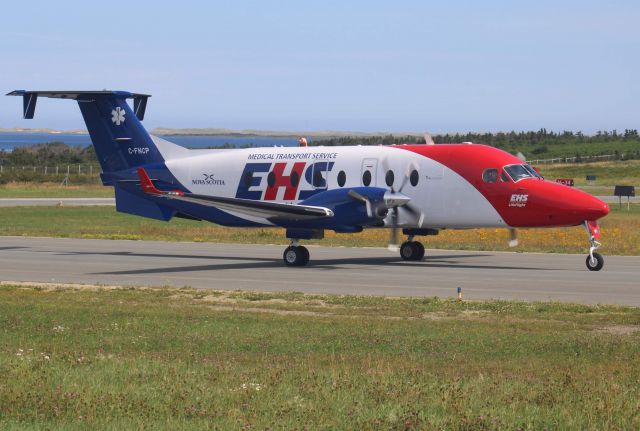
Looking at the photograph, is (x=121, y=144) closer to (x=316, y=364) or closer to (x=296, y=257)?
(x=296, y=257)

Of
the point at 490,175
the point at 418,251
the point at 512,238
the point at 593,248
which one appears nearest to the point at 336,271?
the point at 418,251

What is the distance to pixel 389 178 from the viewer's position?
→ 98.7 ft

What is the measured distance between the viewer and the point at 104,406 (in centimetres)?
1085

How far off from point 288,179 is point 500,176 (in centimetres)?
659

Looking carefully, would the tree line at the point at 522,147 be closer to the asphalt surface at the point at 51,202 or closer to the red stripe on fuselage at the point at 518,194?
the asphalt surface at the point at 51,202

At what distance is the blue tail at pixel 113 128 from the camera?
112 feet

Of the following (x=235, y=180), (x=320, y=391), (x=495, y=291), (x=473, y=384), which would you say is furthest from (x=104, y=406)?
(x=235, y=180)

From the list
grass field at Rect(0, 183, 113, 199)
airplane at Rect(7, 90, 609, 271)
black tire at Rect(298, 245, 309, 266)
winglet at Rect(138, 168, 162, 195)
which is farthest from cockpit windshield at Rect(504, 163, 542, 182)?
grass field at Rect(0, 183, 113, 199)

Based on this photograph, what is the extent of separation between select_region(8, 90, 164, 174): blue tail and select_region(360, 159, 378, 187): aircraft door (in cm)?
755

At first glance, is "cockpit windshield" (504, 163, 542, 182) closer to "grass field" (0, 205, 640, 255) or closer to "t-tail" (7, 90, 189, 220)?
"grass field" (0, 205, 640, 255)

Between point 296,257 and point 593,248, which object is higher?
point 593,248

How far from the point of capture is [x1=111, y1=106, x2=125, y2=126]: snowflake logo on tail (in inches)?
1356

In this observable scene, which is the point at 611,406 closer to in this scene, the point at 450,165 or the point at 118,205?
the point at 450,165

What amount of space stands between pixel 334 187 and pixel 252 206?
252 cm
